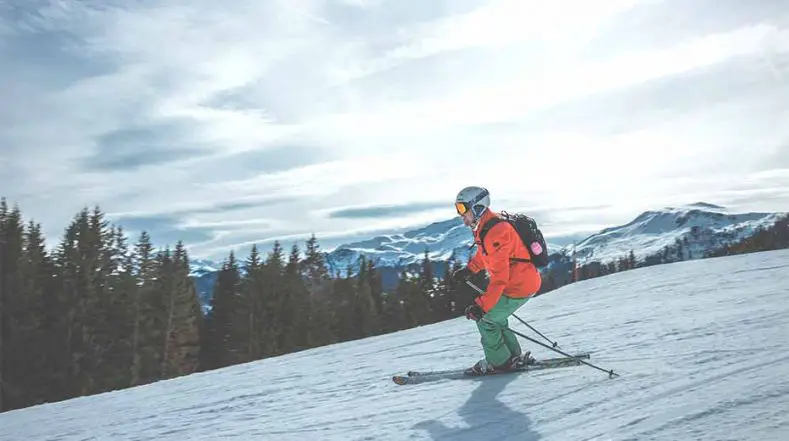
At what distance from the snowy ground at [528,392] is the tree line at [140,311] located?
62.7 ft

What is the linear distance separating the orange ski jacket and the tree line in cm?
2242

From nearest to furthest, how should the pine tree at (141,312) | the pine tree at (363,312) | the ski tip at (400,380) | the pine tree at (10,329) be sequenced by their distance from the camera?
the ski tip at (400,380) < the pine tree at (10,329) < the pine tree at (141,312) < the pine tree at (363,312)

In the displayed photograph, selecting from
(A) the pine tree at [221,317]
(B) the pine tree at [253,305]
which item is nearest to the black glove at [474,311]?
(B) the pine tree at [253,305]

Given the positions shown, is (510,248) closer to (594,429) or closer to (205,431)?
(594,429)

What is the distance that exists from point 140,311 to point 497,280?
3598cm

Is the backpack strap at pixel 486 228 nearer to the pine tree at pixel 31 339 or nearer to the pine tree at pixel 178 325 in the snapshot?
the pine tree at pixel 31 339

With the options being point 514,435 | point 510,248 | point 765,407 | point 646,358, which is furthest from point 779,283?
point 514,435

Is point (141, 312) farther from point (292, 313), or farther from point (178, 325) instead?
point (292, 313)

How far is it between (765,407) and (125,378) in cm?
3634

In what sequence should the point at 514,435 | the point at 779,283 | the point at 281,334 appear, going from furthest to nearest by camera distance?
the point at 281,334
the point at 779,283
the point at 514,435

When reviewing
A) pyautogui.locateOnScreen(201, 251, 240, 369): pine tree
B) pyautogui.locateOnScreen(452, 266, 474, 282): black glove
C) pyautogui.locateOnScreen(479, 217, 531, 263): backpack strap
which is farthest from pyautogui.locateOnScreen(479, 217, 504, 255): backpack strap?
pyautogui.locateOnScreen(201, 251, 240, 369): pine tree

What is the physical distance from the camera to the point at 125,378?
117 feet

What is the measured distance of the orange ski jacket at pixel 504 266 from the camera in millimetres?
7039

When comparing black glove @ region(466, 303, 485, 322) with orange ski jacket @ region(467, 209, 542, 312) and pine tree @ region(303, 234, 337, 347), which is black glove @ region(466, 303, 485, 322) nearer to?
orange ski jacket @ region(467, 209, 542, 312)
